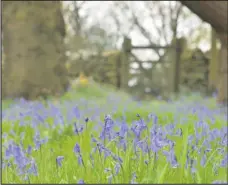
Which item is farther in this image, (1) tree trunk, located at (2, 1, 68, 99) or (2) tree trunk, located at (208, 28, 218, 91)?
(2) tree trunk, located at (208, 28, 218, 91)

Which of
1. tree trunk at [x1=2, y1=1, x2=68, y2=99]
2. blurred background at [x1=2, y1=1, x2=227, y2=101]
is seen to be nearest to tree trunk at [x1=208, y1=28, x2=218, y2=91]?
blurred background at [x1=2, y1=1, x2=227, y2=101]

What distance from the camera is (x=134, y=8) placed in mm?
14125

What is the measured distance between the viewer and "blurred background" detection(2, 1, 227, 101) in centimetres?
914

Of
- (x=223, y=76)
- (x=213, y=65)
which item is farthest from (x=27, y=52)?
(x=213, y=65)

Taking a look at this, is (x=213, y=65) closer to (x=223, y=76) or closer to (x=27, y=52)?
(x=223, y=76)

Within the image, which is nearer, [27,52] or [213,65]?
[27,52]

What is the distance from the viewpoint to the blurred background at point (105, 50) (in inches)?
360

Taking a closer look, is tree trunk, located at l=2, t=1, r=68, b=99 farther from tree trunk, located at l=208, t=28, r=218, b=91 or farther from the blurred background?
tree trunk, located at l=208, t=28, r=218, b=91

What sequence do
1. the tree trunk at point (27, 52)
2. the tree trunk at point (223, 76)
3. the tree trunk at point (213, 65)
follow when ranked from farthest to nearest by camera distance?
the tree trunk at point (213, 65), the tree trunk at point (27, 52), the tree trunk at point (223, 76)

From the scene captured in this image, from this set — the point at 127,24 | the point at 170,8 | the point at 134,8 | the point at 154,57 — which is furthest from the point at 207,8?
the point at 127,24

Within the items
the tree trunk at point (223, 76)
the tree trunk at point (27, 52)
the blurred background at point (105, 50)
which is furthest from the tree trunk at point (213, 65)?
the tree trunk at point (27, 52)

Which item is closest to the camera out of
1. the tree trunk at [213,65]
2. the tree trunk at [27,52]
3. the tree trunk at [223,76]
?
the tree trunk at [223,76]

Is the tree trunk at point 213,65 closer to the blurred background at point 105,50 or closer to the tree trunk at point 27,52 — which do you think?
the blurred background at point 105,50

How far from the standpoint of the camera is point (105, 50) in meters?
16.1
